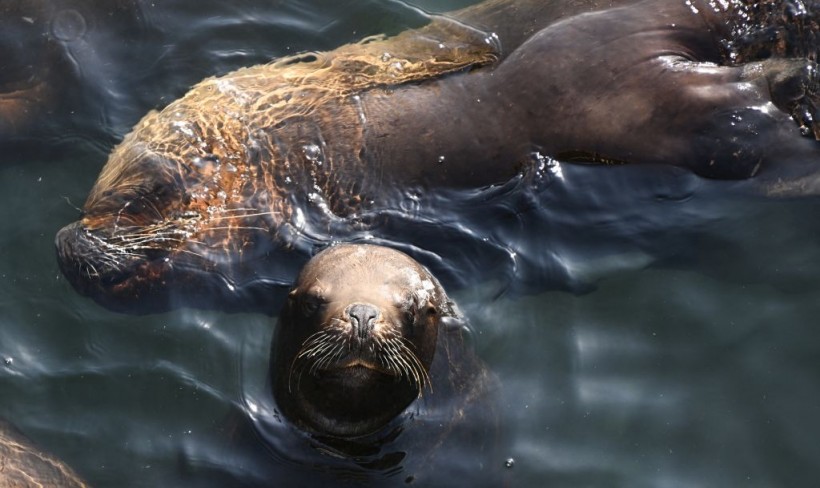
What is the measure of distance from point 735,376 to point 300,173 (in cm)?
315

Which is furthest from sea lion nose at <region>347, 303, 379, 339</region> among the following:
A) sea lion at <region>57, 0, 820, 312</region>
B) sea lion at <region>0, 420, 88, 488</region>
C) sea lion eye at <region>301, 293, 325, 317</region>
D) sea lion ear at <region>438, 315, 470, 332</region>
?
sea lion at <region>0, 420, 88, 488</region>

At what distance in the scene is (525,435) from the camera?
736cm

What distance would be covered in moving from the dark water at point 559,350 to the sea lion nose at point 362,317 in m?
1.12

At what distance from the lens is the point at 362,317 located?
6.55 m

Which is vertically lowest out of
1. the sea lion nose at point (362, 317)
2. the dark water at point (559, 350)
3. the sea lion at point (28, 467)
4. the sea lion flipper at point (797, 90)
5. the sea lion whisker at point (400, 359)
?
the sea lion at point (28, 467)

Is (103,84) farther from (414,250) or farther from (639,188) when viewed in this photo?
(639,188)

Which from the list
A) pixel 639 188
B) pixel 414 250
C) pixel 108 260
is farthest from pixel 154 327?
pixel 639 188

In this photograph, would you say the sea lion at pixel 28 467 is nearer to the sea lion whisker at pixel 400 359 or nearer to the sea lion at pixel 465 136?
the sea lion at pixel 465 136

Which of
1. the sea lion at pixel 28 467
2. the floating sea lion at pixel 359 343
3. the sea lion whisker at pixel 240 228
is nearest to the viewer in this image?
the floating sea lion at pixel 359 343

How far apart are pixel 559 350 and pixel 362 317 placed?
175 cm

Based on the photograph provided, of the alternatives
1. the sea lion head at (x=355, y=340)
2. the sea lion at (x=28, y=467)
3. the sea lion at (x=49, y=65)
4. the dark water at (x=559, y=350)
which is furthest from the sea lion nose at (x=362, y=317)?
the sea lion at (x=49, y=65)

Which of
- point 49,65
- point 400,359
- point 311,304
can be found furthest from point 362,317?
point 49,65

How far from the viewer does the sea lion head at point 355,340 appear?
661cm

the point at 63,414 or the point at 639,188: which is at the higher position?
the point at 639,188
